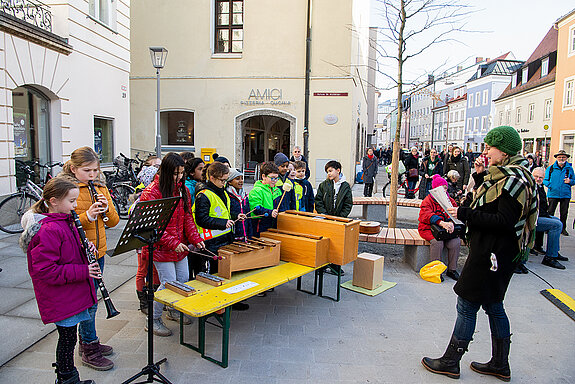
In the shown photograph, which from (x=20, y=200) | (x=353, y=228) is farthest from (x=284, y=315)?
(x=20, y=200)

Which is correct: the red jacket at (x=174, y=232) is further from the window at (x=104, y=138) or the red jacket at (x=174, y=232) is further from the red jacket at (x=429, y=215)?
the window at (x=104, y=138)

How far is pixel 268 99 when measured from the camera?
16.2m

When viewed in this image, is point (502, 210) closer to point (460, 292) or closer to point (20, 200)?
point (460, 292)

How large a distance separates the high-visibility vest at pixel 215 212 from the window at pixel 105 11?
9.33 meters

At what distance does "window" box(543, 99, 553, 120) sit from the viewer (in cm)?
3133

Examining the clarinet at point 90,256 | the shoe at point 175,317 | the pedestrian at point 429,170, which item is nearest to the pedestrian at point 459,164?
the pedestrian at point 429,170

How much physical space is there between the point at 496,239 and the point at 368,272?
244 cm

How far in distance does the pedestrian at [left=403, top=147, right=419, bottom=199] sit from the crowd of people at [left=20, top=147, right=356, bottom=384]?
8206 millimetres

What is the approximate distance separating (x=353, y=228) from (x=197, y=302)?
7.09 feet

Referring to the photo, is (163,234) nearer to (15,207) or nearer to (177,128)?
(15,207)

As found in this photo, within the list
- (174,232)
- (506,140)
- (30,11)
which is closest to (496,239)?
(506,140)

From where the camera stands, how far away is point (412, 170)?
45.0 feet

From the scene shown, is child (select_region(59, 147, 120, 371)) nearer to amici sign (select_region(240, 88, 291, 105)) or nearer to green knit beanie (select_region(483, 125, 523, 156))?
green knit beanie (select_region(483, 125, 523, 156))

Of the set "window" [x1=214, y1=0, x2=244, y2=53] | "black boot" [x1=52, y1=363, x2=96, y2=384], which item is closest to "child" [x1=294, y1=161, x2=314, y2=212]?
"black boot" [x1=52, y1=363, x2=96, y2=384]
